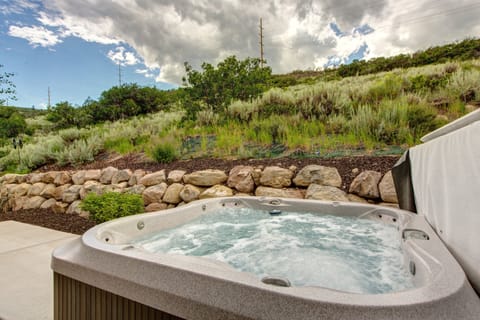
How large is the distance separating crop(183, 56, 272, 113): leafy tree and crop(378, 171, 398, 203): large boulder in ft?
12.1

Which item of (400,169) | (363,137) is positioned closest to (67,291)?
(400,169)

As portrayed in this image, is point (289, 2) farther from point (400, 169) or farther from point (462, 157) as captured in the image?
point (462, 157)

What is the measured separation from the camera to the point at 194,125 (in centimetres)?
553

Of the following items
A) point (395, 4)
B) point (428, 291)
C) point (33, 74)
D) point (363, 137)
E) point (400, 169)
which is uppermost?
point (395, 4)

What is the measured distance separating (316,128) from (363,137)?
685 millimetres

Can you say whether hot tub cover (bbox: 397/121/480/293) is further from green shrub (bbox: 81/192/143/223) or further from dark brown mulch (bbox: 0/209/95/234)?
dark brown mulch (bbox: 0/209/95/234)

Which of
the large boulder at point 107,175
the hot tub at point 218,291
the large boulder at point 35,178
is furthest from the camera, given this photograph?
the large boulder at point 35,178

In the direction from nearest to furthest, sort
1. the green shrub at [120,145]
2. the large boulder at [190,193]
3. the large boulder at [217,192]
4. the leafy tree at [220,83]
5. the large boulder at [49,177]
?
the large boulder at [217,192]
the large boulder at [190,193]
the large boulder at [49,177]
the green shrub at [120,145]
the leafy tree at [220,83]

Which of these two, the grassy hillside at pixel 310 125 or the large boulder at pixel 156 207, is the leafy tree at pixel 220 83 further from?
the large boulder at pixel 156 207

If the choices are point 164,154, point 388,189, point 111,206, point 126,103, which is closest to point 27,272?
point 111,206

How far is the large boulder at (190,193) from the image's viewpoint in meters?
3.33

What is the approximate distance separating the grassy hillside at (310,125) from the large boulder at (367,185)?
65 cm

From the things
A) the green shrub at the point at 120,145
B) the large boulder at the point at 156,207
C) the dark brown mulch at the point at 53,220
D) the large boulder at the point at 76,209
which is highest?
the green shrub at the point at 120,145

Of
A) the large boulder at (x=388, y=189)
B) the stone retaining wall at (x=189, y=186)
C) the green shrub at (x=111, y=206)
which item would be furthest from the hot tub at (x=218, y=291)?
the green shrub at (x=111, y=206)
